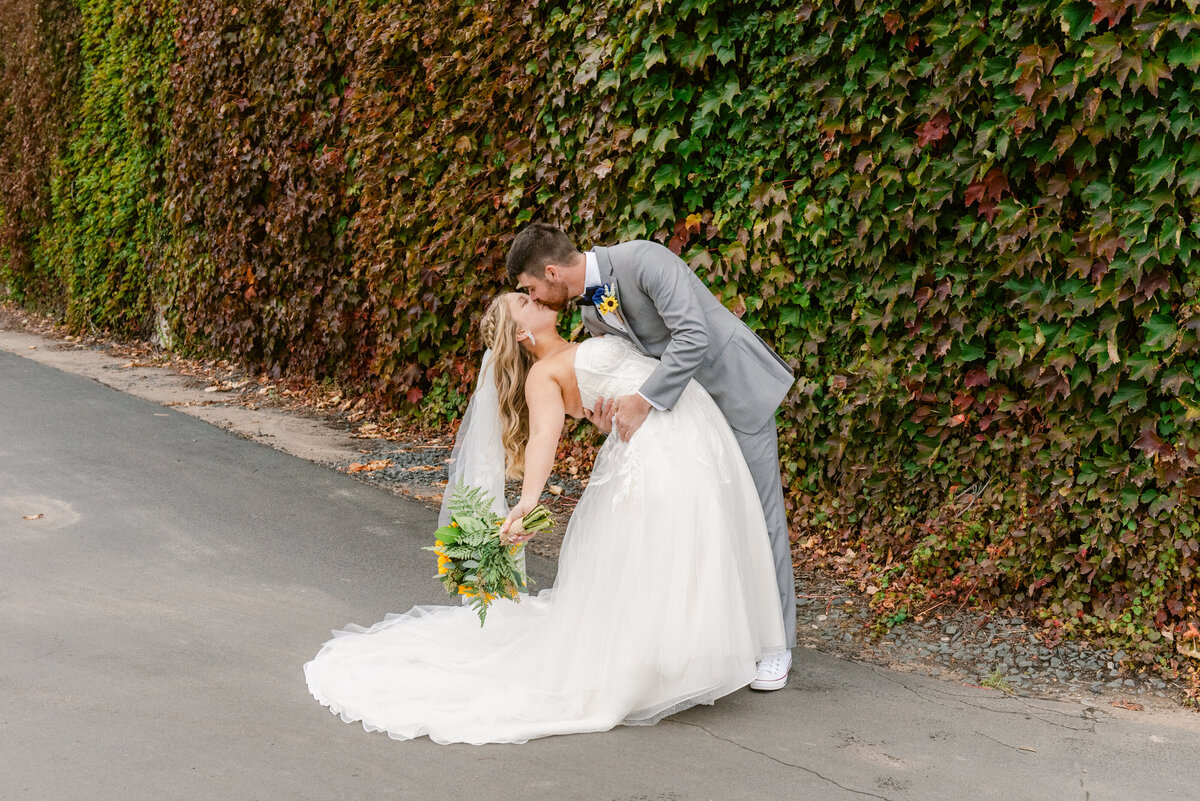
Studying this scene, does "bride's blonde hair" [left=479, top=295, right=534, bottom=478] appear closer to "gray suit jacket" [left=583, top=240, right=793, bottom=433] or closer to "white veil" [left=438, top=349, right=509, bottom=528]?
"white veil" [left=438, top=349, right=509, bottom=528]

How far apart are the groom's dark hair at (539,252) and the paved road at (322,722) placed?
6.03ft

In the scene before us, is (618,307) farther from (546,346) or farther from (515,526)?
(515,526)

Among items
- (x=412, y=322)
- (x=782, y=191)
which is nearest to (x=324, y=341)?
(x=412, y=322)

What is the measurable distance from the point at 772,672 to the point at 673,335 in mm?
1405

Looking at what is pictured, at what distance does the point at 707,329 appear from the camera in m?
4.30

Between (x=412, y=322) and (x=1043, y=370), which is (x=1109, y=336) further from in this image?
(x=412, y=322)

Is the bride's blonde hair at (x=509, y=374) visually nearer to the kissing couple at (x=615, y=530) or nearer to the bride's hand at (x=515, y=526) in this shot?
the kissing couple at (x=615, y=530)

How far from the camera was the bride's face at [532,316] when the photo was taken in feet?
14.6

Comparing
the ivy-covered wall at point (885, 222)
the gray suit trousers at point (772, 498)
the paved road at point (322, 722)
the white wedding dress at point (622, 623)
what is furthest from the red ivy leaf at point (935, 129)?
the paved road at point (322, 722)

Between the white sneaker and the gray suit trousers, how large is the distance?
202 mm

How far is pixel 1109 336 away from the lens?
14.4 feet

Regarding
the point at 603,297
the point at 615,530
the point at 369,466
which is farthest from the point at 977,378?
the point at 369,466

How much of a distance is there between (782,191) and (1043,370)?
1.71m

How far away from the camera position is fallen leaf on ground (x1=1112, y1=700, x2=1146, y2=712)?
4109 mm
